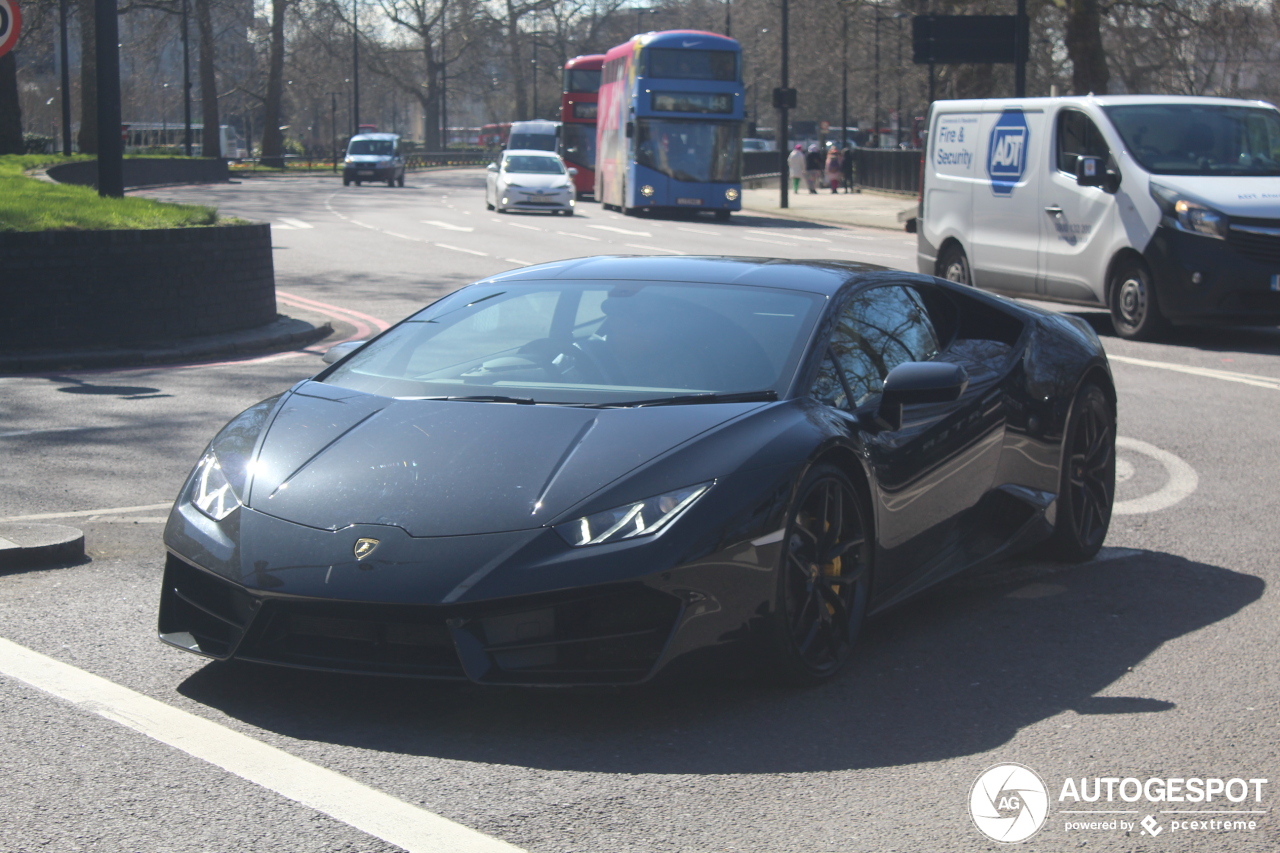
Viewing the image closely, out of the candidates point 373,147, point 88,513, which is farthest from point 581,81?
point 88,513

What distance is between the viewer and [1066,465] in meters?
5.89

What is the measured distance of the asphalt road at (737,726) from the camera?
3.27m

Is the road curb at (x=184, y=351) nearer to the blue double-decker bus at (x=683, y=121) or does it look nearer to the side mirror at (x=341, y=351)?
the side mirror at (x=341, y=351)

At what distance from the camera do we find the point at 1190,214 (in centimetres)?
1288

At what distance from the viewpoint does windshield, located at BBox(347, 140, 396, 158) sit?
186ft

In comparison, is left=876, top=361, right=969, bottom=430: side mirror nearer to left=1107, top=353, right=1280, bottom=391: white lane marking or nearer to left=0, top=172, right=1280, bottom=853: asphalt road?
left=0, top=172, right=1280, bottom=853: asphalt road

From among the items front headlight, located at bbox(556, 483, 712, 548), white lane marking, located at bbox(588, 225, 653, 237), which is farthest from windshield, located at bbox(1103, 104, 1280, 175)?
white lane marking, located at bbox(588, 225, 653, 237)

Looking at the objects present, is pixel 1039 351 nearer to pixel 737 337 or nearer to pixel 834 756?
pixel 737 337

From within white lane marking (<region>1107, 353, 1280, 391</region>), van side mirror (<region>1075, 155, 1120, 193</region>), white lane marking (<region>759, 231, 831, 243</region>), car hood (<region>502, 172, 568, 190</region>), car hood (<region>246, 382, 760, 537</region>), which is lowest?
white lane marking (<region>1107, 353, 1280, 391</region>)

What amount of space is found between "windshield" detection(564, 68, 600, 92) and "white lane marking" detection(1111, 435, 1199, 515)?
40832 millimetres

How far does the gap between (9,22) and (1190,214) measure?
9.55 m

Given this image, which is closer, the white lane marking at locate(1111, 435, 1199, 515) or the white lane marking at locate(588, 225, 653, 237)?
the white lane marking at locate(1111, 435, 1199, 515)

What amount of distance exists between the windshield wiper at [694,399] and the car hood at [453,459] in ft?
0.13

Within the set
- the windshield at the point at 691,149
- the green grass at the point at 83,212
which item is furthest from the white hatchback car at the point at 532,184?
the green grass at the point at 83,212
